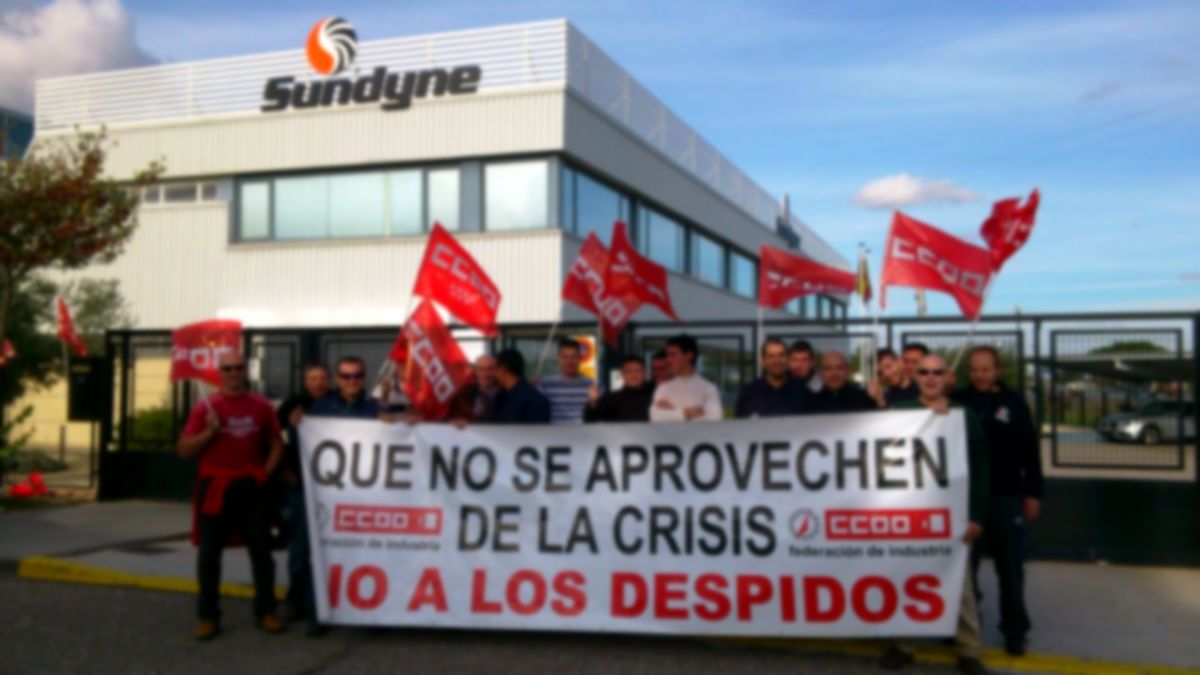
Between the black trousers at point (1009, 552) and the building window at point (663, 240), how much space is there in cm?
2037

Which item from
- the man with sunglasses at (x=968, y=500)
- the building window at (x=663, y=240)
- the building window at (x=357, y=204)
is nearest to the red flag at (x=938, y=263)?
the man with sunglasses at (x=968, y=500)

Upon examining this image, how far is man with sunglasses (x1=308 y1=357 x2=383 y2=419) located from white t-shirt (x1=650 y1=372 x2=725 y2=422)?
6.54ft

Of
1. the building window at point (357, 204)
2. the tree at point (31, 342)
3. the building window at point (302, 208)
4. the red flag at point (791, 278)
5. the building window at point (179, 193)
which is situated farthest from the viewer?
the building window at point (179, 193)

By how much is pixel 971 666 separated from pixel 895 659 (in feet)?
1.44

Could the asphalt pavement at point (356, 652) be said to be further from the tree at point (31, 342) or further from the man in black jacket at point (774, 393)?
the tree at point (31, 342)

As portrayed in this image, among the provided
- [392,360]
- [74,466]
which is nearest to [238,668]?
[392,360]

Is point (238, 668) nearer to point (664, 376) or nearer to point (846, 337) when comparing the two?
point (664, 376)

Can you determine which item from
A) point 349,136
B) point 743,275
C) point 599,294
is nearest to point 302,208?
point 349,136

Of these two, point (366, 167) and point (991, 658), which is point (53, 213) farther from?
point (991, 658)

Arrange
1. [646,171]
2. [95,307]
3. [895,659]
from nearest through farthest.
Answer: [895,659], [95,307], [646,171]

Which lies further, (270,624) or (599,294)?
(599,294)

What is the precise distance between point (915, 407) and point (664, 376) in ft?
9.34

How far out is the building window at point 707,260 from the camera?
32125 millimetres

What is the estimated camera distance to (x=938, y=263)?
30.8ft
